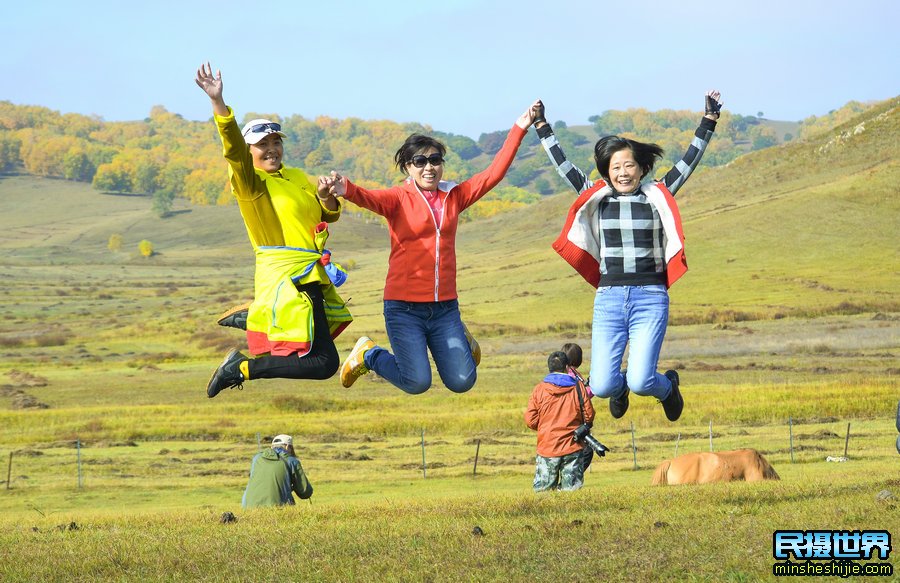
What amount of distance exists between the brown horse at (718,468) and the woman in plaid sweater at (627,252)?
760 centimetres

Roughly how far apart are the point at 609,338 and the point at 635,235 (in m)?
1.21

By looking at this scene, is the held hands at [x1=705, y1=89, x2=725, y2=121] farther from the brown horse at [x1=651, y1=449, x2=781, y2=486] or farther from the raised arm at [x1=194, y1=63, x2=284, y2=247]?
the brown horse at [x1=651, y1=449, x2=781, y2=486]

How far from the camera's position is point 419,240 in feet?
44.8

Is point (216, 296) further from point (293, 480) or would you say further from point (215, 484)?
point (293, 480)

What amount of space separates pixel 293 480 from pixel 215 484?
16356 mm

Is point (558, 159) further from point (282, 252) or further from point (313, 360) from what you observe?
point (313, 360)

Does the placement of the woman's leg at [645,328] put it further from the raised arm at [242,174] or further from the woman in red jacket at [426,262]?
the raised arm at [242,174]

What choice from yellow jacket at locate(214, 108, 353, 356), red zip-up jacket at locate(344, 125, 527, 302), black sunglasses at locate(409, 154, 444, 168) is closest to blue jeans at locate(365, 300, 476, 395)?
red zip-up jacket at locate(344, 125, 527, 302)

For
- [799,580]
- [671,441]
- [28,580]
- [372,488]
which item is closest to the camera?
[799,580]

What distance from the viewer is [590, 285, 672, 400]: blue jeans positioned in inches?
528

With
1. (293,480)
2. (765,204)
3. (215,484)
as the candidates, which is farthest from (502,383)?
(765,204)

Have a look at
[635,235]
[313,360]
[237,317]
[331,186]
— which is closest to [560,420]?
[635,235]

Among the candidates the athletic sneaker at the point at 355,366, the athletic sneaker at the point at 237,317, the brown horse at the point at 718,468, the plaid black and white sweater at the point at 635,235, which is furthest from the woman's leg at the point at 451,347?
the brown horse at the point at 718,468

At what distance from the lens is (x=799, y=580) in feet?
34.3
